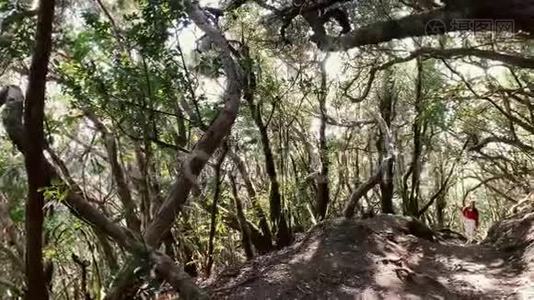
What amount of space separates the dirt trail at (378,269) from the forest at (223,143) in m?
0.03

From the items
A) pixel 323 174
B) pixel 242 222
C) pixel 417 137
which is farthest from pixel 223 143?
pixel 417 137

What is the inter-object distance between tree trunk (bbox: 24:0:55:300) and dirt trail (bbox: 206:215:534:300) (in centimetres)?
190

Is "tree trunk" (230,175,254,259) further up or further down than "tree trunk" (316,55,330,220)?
further down

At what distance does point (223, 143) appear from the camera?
6.84 m

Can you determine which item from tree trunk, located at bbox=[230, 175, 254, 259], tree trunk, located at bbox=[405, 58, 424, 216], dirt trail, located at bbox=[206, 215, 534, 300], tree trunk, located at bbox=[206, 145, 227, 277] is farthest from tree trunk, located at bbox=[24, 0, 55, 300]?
tree trunk, located at bbox=[405, 58, 424, 216]

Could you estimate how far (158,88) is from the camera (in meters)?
5.53

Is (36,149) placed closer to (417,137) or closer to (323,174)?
(323,174)

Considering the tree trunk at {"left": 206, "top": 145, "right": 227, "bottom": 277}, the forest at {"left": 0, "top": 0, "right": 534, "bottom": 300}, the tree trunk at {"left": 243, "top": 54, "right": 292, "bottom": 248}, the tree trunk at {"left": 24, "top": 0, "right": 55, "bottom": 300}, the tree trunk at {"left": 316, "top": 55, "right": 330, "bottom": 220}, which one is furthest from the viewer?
the tree trunk at {"left": 316, "top": 55, "right": 330, "bottom": 220}

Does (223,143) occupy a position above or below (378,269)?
above

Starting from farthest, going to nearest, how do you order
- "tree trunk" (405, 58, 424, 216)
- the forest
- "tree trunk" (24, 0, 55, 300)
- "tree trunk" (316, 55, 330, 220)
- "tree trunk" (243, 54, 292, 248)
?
"tree trunk" (405, 58, 424, 216) → "tree trunk" (316, 55, 330, 220) → "tree trunk" (243, 54, 292, 248) → the forest → "tree trunk" (24, 0, 55, 300)

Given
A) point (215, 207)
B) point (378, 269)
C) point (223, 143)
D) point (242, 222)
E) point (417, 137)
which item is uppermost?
point (417, 137)

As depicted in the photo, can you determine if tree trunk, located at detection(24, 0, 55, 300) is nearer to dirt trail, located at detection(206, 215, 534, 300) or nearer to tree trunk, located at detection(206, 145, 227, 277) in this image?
dirt trail, located at detection(206, 215, 534, 300)

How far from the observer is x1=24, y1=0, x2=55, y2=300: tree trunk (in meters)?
4.40

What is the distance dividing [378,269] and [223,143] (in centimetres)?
239
